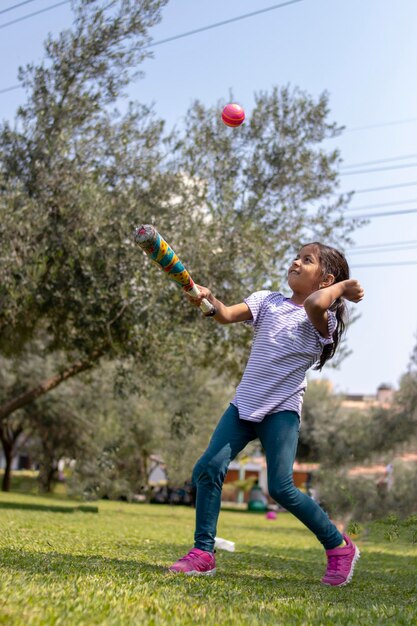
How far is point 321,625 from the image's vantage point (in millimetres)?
3100

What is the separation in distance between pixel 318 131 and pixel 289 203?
1438 millimetres

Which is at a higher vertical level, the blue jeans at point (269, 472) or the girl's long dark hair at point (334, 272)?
the girl's long dark hair at point (334, 272)

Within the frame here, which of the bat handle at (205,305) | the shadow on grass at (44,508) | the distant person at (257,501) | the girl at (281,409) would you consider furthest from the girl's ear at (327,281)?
the distant person at (257,501)

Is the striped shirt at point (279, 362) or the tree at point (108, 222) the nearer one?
the striped shirt at point (279, 362)

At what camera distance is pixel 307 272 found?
5.05 meters

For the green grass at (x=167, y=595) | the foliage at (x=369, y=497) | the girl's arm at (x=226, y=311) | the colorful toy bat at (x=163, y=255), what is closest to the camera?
the green grass at (x=167, y=595)

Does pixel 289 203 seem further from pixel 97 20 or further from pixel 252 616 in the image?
pixel 252 616

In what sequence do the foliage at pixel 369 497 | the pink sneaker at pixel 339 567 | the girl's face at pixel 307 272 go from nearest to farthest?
the pink sneaker at pixel 339 567 → the girl's face at pixel 307 272 → the foliage at pixel 369 497

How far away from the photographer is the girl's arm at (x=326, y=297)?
4590 millimetres

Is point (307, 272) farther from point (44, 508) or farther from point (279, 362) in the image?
point (44, 508)

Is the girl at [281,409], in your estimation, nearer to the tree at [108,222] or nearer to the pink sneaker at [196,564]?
the pink sneaker at [196,564]

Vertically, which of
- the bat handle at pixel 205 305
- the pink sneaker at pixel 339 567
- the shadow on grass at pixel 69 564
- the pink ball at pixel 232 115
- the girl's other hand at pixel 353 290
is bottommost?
the shadow on grass at pixel 69 564

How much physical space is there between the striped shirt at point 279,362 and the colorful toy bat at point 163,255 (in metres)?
0.42

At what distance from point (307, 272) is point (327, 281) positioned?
0.14m
